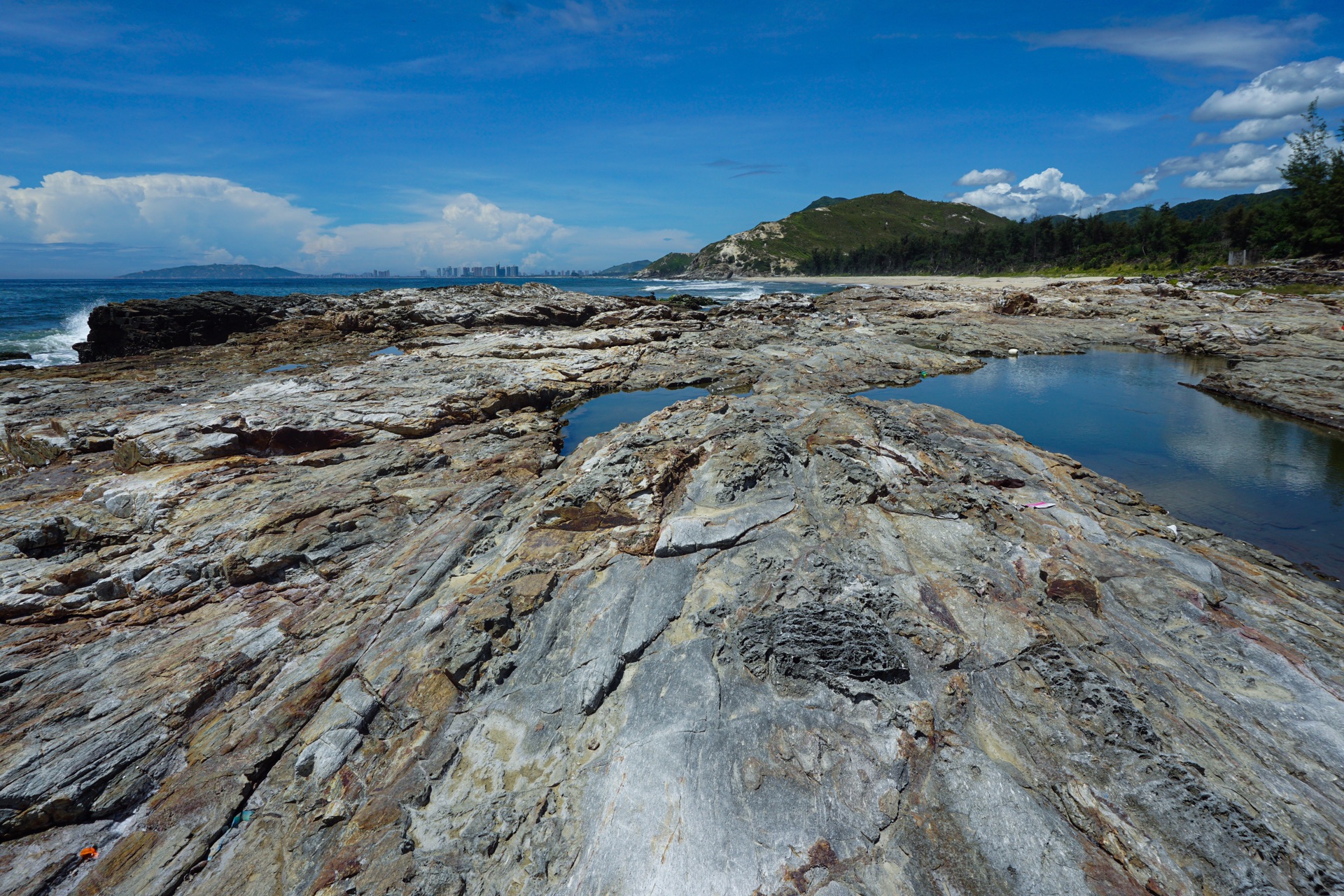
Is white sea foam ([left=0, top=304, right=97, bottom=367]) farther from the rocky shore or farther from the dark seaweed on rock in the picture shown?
the dark seaweed on rock

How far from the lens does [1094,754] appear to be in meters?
Result: 5.52

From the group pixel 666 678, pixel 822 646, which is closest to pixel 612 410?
pixel 666 678

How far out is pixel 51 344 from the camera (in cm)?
3991

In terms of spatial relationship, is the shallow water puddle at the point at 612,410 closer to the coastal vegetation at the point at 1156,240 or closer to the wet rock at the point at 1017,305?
the wet rock at the point at 1017,305

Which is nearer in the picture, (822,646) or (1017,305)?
(822,646)

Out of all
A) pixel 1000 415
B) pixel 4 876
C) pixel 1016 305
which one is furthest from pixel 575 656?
pixel 1016 305

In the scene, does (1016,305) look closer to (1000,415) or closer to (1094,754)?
(1000,415)

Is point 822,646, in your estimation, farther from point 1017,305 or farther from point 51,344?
point 51,344

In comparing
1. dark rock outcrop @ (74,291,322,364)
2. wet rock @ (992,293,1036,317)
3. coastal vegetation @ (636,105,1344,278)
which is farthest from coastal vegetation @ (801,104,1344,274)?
dark rock outcrop @ (74,291,322,364)

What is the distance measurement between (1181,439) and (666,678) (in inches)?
935

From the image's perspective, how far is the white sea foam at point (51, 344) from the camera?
3353cm

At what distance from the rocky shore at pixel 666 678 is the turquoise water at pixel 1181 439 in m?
3.61

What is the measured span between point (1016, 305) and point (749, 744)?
5261cm

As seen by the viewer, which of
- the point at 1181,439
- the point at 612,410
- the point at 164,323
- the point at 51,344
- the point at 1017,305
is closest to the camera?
the point at 1181,439
